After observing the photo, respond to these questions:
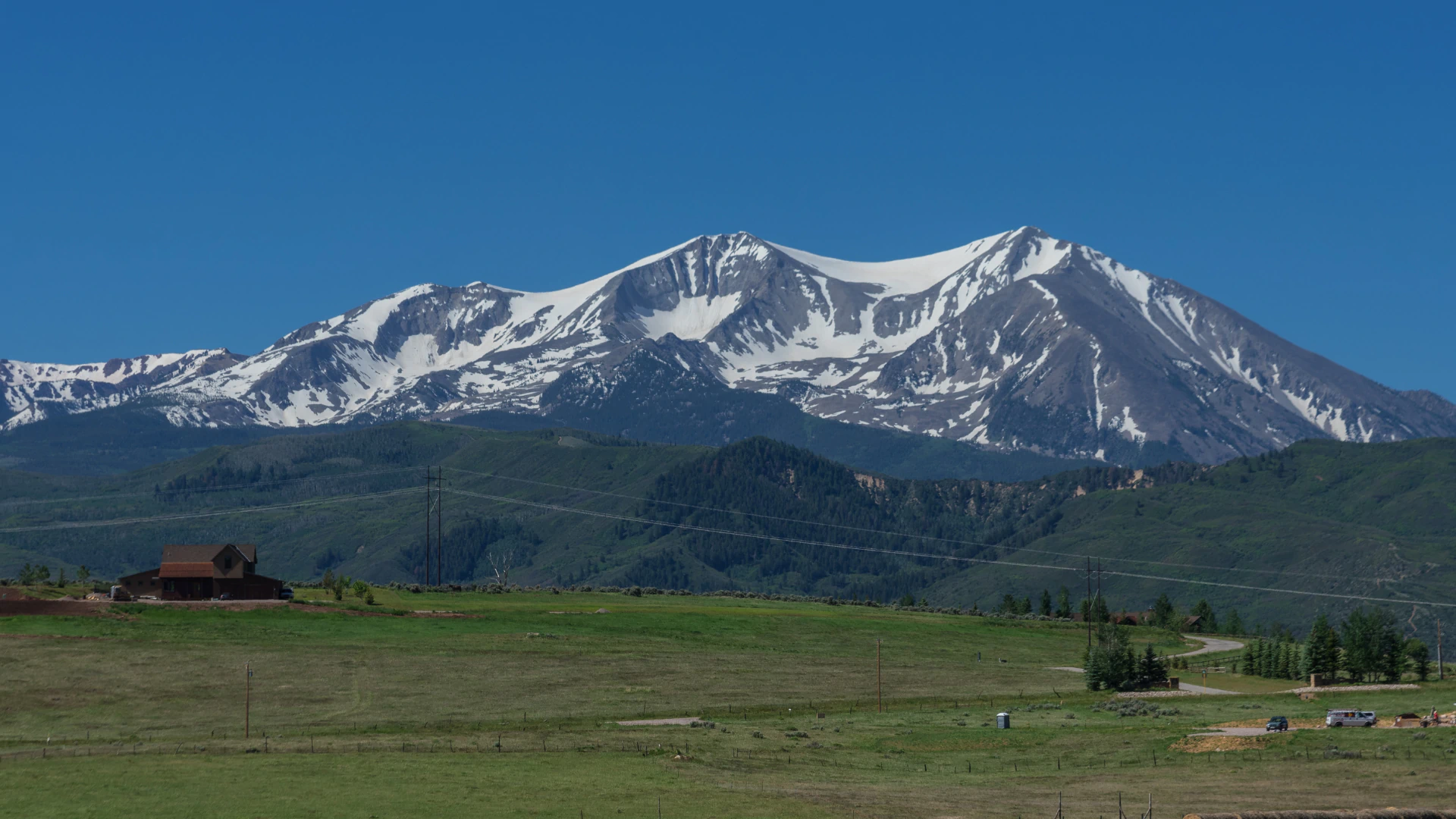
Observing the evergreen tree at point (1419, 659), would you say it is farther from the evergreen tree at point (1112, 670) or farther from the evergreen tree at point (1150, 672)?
the evergreen tree at point (1112, 670)

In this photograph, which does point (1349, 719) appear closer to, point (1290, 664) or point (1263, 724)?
point (1263, 724)

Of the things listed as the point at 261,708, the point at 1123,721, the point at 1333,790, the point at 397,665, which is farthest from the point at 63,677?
the point at 1333,790

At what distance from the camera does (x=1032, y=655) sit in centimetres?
18150

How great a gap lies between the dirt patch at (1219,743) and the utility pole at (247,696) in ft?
184

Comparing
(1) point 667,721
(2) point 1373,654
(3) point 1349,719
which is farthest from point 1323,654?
(1) point 667,721

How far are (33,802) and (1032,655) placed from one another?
417ft

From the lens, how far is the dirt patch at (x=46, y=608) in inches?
5714

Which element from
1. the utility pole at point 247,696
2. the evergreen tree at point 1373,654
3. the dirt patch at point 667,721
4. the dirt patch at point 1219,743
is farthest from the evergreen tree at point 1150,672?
the utility pole at point 247,696

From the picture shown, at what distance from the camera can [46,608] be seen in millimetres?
147125

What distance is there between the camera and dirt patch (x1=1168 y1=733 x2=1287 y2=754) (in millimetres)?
93512

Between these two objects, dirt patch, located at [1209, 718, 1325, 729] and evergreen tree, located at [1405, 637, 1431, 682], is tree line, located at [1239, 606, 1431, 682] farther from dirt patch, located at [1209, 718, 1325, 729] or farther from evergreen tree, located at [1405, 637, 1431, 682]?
dirt patch, located at [1209, 718, 1325, 729]

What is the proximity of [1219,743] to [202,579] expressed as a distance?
119 m

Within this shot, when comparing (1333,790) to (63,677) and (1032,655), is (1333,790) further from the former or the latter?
(1032,655)

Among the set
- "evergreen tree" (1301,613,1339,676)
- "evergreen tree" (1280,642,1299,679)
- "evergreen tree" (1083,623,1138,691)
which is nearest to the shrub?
"evergreen tree" (1083,623,1138,691)
